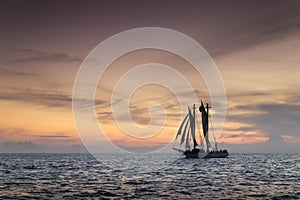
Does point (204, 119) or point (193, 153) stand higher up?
point (204, 119)

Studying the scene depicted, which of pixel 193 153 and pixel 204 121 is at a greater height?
pixel 204 121

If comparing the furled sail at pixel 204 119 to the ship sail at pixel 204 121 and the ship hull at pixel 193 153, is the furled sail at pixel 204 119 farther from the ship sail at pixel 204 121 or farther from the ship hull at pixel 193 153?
the ship hull at pixel 193 153

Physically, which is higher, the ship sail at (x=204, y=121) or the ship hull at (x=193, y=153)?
the ship sail at (x=204, y=121)

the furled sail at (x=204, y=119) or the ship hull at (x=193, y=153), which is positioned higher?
the furled sail at (x=204, y=119)

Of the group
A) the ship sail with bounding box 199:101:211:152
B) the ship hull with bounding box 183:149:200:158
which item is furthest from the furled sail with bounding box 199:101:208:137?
the ship hull with bounding box 183:149:200:158

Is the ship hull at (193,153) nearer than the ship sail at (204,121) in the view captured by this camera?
Yes

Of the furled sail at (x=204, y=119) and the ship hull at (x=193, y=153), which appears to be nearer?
the ship hull at (x=193, y=153)

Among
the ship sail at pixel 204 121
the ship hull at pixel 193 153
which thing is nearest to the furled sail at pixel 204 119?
the ship sail at pixel 204 121

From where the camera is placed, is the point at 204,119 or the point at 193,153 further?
the point at 204,119

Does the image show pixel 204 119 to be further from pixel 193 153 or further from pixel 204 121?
pixel 193 153

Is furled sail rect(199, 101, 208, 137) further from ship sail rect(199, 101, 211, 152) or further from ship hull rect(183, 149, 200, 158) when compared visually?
ship hull rect(183, 149, 200, 158)

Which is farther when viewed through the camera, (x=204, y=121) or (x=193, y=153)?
(x=204, y=121)

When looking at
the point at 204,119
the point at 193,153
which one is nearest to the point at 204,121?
the point at 204,119

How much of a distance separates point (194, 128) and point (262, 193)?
123579 millimetres
